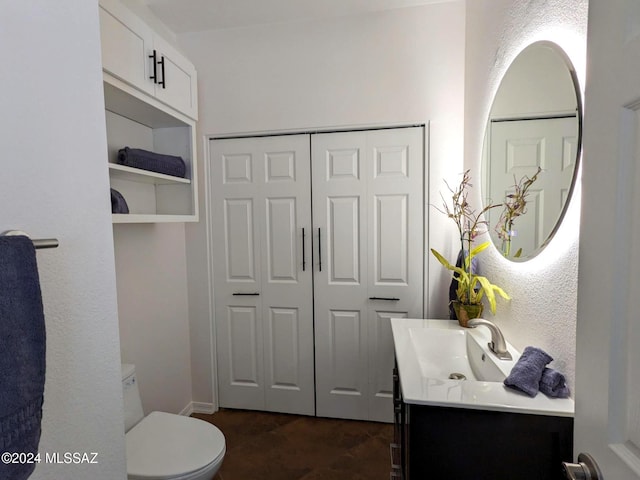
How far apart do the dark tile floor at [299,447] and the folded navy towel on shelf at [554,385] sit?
4.08 ft

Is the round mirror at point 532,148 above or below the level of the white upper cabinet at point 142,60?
below

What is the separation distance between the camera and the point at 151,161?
1675 millimetres

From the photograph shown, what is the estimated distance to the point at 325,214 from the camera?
2.26 meters

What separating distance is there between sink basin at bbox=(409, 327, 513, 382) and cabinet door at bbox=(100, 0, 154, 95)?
1768 millimetres

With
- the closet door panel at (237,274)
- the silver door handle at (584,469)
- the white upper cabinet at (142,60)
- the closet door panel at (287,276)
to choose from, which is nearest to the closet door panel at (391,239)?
the closet door panel at (287,276)

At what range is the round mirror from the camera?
102 cm

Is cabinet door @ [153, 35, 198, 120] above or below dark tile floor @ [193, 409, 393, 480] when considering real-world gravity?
above

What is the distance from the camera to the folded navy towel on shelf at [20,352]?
17.3 inches

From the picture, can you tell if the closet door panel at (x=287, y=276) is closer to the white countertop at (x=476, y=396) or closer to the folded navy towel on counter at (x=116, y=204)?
the folded navy towel on counter at (x=116, y=204)

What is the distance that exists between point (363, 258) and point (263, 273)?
73cm

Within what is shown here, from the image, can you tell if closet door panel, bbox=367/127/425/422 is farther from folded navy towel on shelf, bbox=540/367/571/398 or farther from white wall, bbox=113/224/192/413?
white wall, bbox=113/224/192/413

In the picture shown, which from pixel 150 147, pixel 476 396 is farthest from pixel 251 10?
pixel 476 396

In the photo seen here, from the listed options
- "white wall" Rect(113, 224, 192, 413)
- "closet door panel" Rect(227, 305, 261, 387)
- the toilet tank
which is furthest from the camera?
"closet door panel" Rect(227, 305, 261, 387)

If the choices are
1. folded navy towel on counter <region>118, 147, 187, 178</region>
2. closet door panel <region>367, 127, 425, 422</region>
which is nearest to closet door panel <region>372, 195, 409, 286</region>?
closet door panel <region>367, 127, 425, 422</region>
